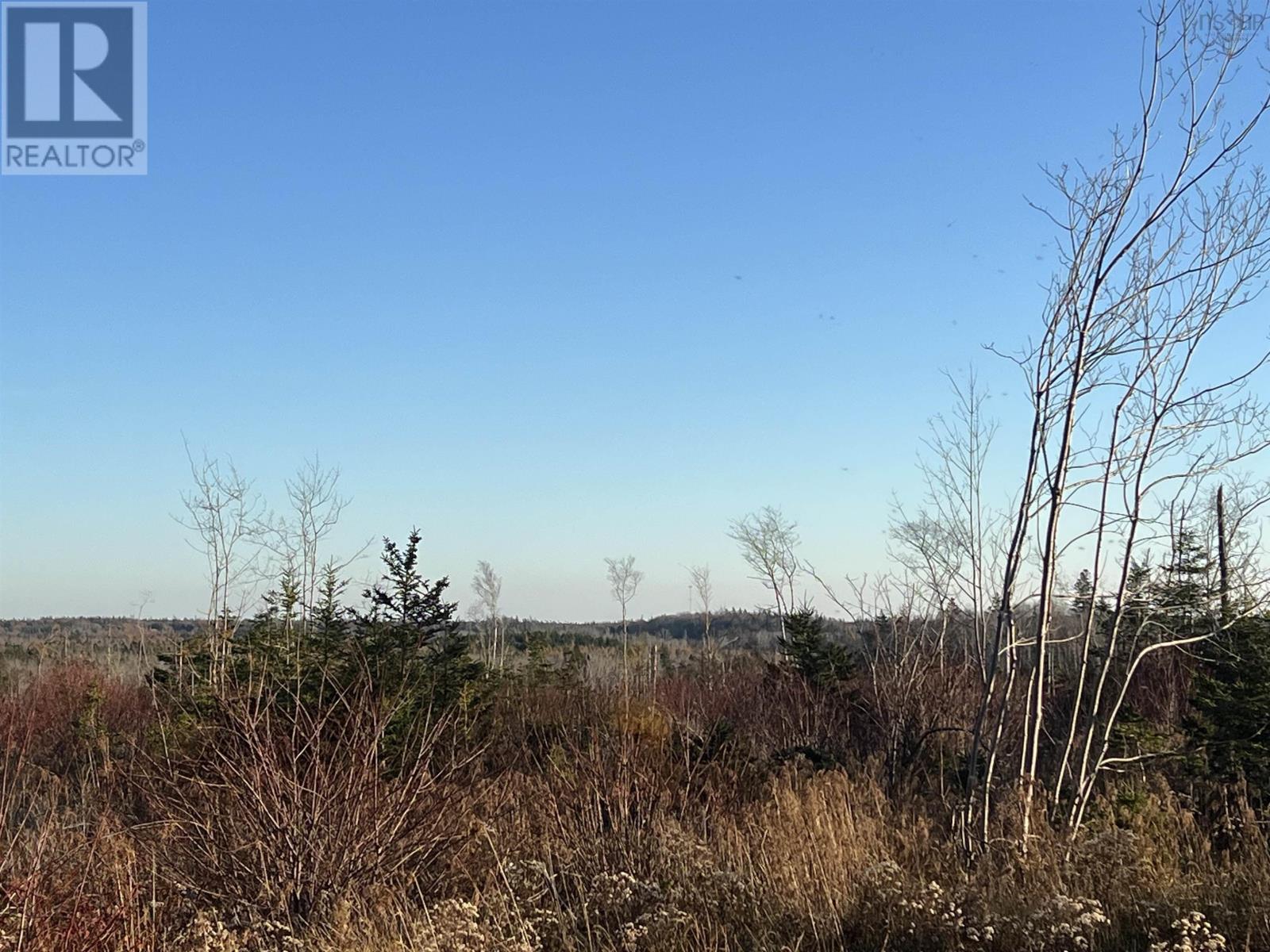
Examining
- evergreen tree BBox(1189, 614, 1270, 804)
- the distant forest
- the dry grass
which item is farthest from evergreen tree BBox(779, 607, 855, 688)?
the distant forest

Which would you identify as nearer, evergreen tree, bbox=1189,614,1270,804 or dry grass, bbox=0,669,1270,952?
dry grass, bbox=0,669,1270,952

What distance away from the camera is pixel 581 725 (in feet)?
35.7

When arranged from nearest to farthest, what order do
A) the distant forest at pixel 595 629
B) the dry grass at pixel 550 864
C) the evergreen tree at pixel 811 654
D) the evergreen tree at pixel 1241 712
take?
1. the dry grass at pixel 550 864
2. the evergreen tree at pixel 1241 712
3. the evergreen tree at pixel 811 654
4. the distant forest at pixel 595 629

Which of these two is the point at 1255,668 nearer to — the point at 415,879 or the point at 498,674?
the point at 415,879

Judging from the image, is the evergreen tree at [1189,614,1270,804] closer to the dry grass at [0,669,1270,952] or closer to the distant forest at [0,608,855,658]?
the dry grass at [0,669,1270,952]

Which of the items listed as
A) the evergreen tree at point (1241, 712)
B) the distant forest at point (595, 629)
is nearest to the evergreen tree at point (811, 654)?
the evergreen tree at point (1241, 712)

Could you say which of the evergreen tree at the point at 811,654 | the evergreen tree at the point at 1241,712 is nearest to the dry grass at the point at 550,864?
the evergreen tree at the point at 1241,712

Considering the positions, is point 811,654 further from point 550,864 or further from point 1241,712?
point 550,864

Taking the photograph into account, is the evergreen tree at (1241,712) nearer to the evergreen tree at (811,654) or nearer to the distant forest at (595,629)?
the evergreen tree at (811,654)

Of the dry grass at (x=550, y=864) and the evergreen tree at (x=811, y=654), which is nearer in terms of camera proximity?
the dry grass at (x=550, y=864)

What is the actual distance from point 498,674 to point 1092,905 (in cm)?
1179

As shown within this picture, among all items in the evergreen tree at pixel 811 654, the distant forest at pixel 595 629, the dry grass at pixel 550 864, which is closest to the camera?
the dry grass at pixel 550 864

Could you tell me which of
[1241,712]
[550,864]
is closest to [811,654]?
[1241,712]

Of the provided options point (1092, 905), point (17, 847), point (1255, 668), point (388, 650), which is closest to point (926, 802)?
point (1255, 668)
